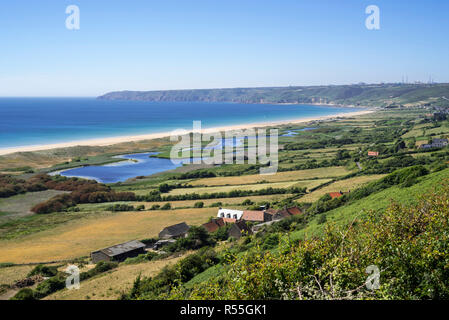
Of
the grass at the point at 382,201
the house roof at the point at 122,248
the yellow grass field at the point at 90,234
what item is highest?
the grass at the point at 382,201

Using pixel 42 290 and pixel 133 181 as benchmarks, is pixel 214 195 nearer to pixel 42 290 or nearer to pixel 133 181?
pixel 133 181

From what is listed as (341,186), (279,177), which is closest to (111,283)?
(341,186)

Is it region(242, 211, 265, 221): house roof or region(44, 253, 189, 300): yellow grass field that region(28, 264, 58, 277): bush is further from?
region(242, 211, 265, 221): house roof

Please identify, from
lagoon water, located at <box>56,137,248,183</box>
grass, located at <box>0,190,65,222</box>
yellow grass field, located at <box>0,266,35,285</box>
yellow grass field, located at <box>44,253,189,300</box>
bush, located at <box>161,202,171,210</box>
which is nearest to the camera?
→ yellow grass field, located at <box>44,253,189,300</box>

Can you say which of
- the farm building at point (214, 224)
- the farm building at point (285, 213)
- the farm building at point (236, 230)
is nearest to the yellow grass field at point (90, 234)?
the farm building at point (214, 224)

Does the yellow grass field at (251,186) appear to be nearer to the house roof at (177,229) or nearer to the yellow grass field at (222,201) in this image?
the yellow grass field at (222,201)

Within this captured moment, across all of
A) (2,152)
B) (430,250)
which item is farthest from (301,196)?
(2,152)

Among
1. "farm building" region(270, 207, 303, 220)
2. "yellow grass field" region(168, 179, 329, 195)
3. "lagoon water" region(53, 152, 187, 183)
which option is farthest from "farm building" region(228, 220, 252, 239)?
"lagoon water" region(53, 152, 187, 183)
